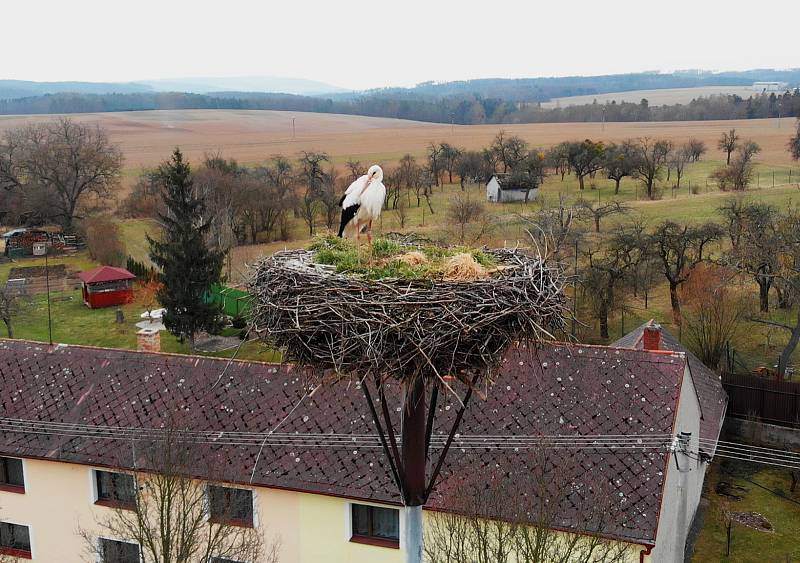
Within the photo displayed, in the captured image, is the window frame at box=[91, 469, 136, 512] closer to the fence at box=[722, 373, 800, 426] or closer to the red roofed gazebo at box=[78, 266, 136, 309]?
the fence at box=[722, 373, 800, 426]

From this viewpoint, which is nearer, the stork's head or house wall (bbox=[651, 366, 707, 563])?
the stork's head

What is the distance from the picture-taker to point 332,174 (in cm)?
7094

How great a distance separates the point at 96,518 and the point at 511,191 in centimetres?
5205

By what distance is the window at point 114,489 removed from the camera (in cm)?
1633

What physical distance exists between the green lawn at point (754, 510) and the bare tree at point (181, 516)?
36.9 ft

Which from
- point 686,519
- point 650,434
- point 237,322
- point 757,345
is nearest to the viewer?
point 650,434

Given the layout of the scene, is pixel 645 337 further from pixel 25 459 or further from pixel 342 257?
pixel 25 459

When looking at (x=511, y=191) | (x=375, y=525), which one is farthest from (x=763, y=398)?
(x=511, y=191)

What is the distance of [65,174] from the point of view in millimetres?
68250

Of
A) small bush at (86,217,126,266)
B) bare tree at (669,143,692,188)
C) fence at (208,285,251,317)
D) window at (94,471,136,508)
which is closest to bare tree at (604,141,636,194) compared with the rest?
bare tree at (669,143,692,188)

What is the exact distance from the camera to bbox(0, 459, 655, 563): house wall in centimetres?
1520

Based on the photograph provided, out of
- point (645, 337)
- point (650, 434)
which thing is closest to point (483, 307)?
point (650, 434)

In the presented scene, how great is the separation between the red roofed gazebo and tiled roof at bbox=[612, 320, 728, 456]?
30.6 metres

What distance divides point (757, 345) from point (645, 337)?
15986mm
